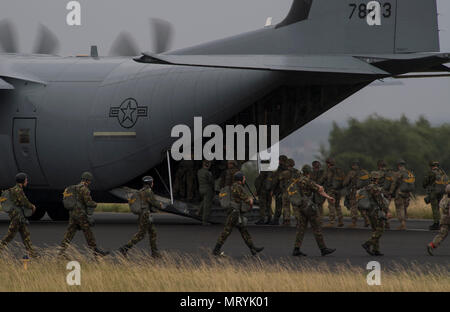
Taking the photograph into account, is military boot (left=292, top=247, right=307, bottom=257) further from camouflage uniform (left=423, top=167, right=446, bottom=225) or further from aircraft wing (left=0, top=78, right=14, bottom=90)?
aircraft wing (left=0, top=78, right=14, bottom=90)

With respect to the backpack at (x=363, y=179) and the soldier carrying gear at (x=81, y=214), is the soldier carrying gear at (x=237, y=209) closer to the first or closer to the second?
the soldier carrying gear at (x=81, y=214)

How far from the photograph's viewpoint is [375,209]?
18.5m

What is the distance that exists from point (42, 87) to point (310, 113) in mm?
8156

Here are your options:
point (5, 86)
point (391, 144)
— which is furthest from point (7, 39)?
point (391, 144)

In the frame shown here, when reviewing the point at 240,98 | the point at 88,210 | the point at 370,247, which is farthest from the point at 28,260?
the point at 240,98

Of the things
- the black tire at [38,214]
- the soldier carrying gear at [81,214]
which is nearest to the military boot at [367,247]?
the soldier carrying gear at [81,214]

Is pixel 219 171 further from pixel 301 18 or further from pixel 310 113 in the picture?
pixel 301 18

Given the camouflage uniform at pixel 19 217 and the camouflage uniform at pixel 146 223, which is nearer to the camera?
the camouflage uniform at pixel 19 217

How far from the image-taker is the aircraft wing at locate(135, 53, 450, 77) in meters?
21.7

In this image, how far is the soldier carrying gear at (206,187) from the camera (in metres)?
25.9

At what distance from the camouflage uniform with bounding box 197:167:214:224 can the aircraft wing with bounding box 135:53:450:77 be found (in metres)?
4.47

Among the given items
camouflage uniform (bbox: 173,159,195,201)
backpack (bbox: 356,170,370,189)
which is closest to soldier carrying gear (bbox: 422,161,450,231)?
backpack (bbox: 356,170,370,189)

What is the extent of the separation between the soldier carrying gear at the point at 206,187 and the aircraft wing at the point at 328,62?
14.7ft

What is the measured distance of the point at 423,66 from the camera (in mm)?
22094
